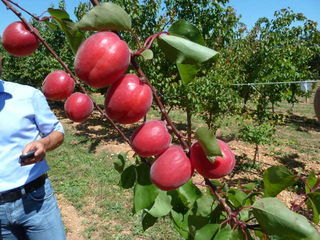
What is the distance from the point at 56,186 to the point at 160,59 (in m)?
3.30

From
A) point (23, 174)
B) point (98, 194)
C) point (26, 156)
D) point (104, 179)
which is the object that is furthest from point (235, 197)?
point (104, 179)

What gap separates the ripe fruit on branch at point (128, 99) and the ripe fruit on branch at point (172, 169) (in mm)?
106

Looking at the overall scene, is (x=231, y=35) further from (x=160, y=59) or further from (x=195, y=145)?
(x=195, y=145)

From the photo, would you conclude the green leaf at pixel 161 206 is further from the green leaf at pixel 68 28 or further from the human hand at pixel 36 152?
the human hand at pixel 36 152

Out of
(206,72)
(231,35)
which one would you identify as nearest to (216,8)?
(231,35)

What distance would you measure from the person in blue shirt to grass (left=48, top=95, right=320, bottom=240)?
1.76 feet

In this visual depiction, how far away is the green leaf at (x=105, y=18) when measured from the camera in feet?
1.58

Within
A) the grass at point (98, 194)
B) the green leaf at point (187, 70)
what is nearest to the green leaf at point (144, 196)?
the green leaf at point (187, 70)

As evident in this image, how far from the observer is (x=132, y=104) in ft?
1.71

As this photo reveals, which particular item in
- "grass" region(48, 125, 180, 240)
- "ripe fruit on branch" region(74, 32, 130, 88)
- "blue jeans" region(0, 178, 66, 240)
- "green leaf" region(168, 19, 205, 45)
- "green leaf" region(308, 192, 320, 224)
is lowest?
"grass" region(48, 125, 180, 240)

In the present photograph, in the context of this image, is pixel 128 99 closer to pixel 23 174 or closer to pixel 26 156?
pixel 26 156

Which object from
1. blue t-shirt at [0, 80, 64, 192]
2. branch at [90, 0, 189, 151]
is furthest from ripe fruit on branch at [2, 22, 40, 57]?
blue t-shirt at [0, 80, 64, 192]

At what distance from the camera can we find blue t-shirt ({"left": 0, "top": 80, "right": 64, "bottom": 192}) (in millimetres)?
1602

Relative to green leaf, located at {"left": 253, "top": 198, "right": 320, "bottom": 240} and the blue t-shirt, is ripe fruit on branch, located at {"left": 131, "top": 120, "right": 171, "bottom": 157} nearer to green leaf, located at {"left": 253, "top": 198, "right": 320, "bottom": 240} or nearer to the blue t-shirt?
green leaf, located at {"left": 253, "top": 198, "right": 320, "bottom": 240}
